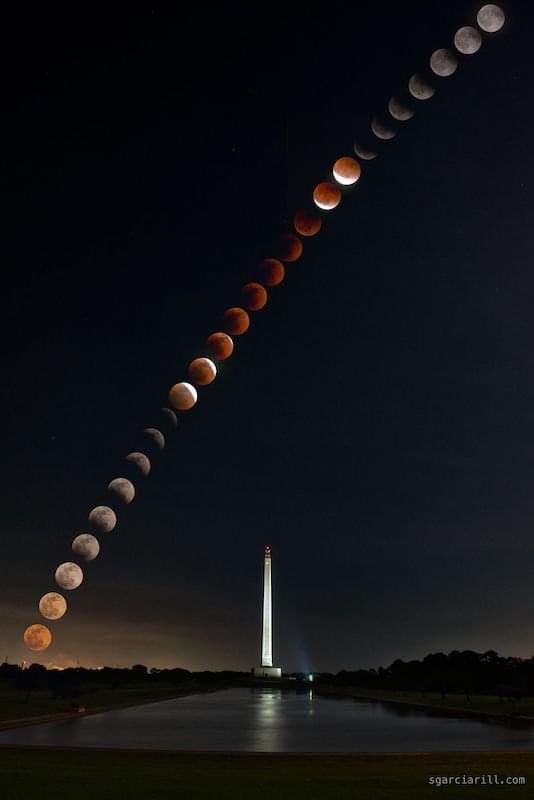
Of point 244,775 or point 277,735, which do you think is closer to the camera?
point 244,775

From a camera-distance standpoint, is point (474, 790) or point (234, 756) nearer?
point (474, 790)

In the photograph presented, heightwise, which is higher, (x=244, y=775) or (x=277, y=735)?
(x=277, y=735)

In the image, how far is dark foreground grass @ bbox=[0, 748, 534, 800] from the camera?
22266 mm

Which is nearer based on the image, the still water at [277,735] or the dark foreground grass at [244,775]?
the dark foreground grass at [244,775]

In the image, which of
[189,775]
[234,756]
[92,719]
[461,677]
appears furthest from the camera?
[461,677]

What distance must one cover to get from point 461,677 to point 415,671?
60.1 metres

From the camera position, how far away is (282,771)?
88.3 feet

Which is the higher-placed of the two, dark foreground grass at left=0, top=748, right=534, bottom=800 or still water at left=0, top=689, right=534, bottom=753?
still water at left=0, top=689, right=534, bottom=753

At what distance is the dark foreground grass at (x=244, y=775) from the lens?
22.3 metres

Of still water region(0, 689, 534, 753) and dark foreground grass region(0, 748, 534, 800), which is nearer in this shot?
dark foreground grass region(0, 748, 534, 800)

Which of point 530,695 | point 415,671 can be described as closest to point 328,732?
point 530,695

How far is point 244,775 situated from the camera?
2598cm

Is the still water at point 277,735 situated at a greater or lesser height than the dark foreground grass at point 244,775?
greater

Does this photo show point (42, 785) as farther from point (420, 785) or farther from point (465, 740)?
point (465, 740)
